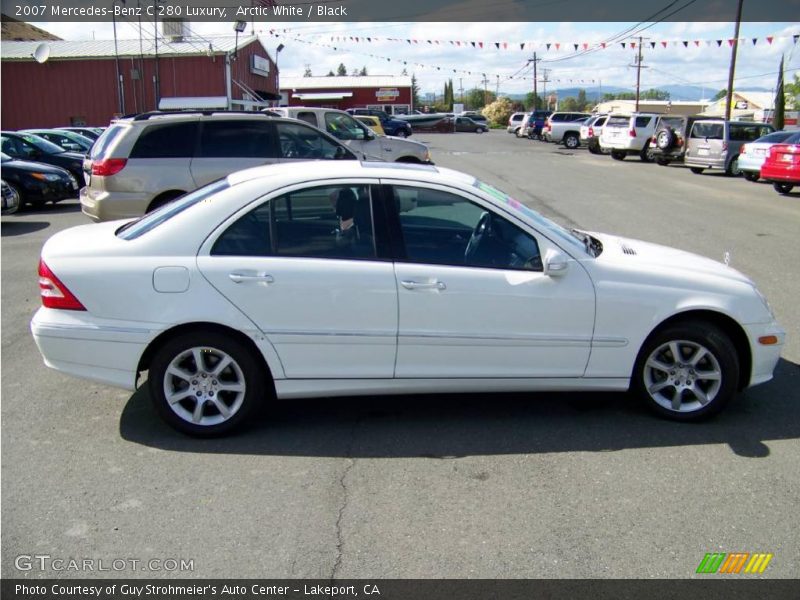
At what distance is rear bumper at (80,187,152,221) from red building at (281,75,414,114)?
64.6m

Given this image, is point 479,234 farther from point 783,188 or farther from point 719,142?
point 719,142

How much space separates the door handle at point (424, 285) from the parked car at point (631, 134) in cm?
2739

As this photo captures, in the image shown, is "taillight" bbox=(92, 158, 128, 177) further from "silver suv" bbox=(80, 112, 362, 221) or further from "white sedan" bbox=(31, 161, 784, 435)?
"white sedan" bbox=(31, 161, 784, 435)

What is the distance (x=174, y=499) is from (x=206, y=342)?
0.93 metres

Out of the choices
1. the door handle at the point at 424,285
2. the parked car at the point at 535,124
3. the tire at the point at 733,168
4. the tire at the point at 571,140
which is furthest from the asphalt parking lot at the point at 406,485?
the parked car at the point at 535,124

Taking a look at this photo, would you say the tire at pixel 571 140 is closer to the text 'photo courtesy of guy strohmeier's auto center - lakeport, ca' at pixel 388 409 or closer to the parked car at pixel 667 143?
the parked car at pixel 667 143

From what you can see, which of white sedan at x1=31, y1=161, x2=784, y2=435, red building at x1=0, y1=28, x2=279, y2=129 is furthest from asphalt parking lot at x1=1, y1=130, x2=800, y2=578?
red building at x1=0, y1=28, x2=279, y2=129

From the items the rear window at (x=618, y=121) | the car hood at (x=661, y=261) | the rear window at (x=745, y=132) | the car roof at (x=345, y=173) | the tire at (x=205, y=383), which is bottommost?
the tire at (x=205, y=383)

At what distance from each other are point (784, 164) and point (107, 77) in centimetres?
3519

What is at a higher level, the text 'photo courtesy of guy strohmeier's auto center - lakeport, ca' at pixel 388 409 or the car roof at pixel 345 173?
the car roof at pixel 345 173

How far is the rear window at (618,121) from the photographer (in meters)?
30.9

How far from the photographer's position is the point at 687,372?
455 centimetres

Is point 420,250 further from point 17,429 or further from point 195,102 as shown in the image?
point 195,102
